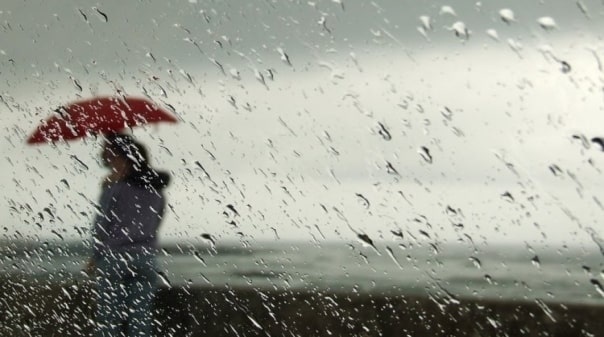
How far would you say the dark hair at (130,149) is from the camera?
1729 millimetres

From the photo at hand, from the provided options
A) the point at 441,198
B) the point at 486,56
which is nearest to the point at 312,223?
the point at 441,198

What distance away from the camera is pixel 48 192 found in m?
1.87

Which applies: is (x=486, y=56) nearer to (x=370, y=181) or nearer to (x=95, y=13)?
(x=370, y=181)

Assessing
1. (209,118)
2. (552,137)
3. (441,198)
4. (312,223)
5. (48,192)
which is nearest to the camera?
(552,137)

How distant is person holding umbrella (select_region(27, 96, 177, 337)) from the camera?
1.72m

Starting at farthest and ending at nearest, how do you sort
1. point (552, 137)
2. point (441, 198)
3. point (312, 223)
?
point (312, 223) < point (441, 198) < point (552, 137)

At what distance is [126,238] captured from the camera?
5.85 ft

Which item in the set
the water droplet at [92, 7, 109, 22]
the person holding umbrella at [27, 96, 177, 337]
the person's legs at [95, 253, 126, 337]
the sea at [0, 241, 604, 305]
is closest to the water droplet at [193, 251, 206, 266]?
the sea at [0, 241, 604, 305]

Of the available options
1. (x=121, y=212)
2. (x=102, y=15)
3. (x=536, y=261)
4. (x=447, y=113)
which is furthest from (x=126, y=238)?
(x=536, y=261)

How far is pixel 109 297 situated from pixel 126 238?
14 cm

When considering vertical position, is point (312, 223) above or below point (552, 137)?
A: below

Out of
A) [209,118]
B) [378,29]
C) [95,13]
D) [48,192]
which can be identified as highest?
[378,29]

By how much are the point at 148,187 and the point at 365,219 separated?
1.68 feet

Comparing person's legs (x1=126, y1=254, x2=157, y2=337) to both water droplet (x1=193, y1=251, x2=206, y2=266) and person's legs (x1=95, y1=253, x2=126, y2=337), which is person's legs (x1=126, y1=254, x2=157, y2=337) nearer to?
person's legs (x1=95, y1=253, x2=126, y2=337)
